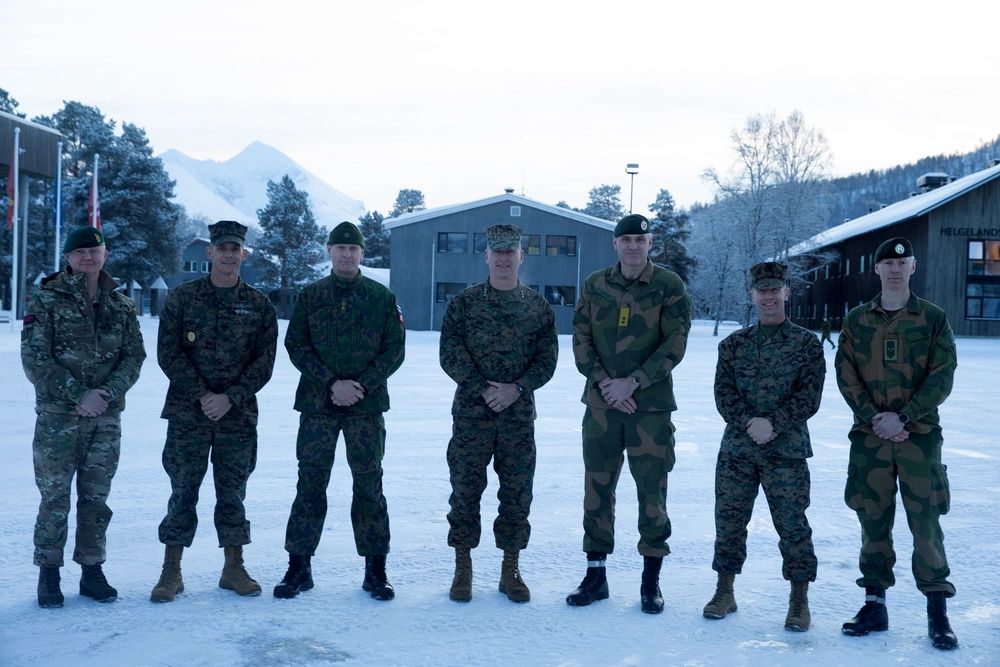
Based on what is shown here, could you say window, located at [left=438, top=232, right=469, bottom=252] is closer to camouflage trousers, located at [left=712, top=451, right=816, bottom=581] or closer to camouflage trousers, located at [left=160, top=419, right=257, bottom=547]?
camouflage trousers, located at [left=160, top=419, right=257, bottom=547]

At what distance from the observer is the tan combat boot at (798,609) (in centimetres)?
409

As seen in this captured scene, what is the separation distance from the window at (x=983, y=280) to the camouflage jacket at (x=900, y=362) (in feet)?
123

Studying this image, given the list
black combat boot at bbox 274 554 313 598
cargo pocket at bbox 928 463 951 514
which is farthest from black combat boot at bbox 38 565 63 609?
cargo pocket at bbox 928 463 951 514

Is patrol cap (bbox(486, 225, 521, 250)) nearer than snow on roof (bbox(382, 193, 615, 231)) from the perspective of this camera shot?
Yes

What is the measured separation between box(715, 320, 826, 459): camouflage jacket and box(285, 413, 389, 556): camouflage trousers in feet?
6.23

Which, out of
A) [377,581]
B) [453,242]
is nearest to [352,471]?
[377,581]

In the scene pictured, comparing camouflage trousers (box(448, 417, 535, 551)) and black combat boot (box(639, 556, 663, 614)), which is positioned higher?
camouflage trousers (box(448, 417, 535, 551))

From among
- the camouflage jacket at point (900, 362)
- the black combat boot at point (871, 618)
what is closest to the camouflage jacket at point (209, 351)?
the camouflage jacket at point (900, 362)

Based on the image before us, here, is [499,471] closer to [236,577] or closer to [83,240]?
[236,577]

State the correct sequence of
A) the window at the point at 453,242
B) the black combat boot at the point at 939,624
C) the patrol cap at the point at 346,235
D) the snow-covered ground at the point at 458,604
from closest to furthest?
the snow-covered ground at the point at 458,604 → the black combat boot at the point at 939,624 → the patrol cap at the point at 346,235 → the window at the point at 453,242

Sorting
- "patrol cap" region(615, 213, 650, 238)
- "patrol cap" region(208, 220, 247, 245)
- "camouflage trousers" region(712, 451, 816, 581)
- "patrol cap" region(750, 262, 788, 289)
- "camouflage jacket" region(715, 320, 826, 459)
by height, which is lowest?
"camouflage trousers" region(712, 451, 816, 581)

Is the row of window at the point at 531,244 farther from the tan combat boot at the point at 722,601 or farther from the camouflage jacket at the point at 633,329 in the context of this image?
the tan combat boot at the point at 722,601

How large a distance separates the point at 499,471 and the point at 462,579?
616 mm

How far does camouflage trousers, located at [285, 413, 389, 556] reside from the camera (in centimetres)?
467
